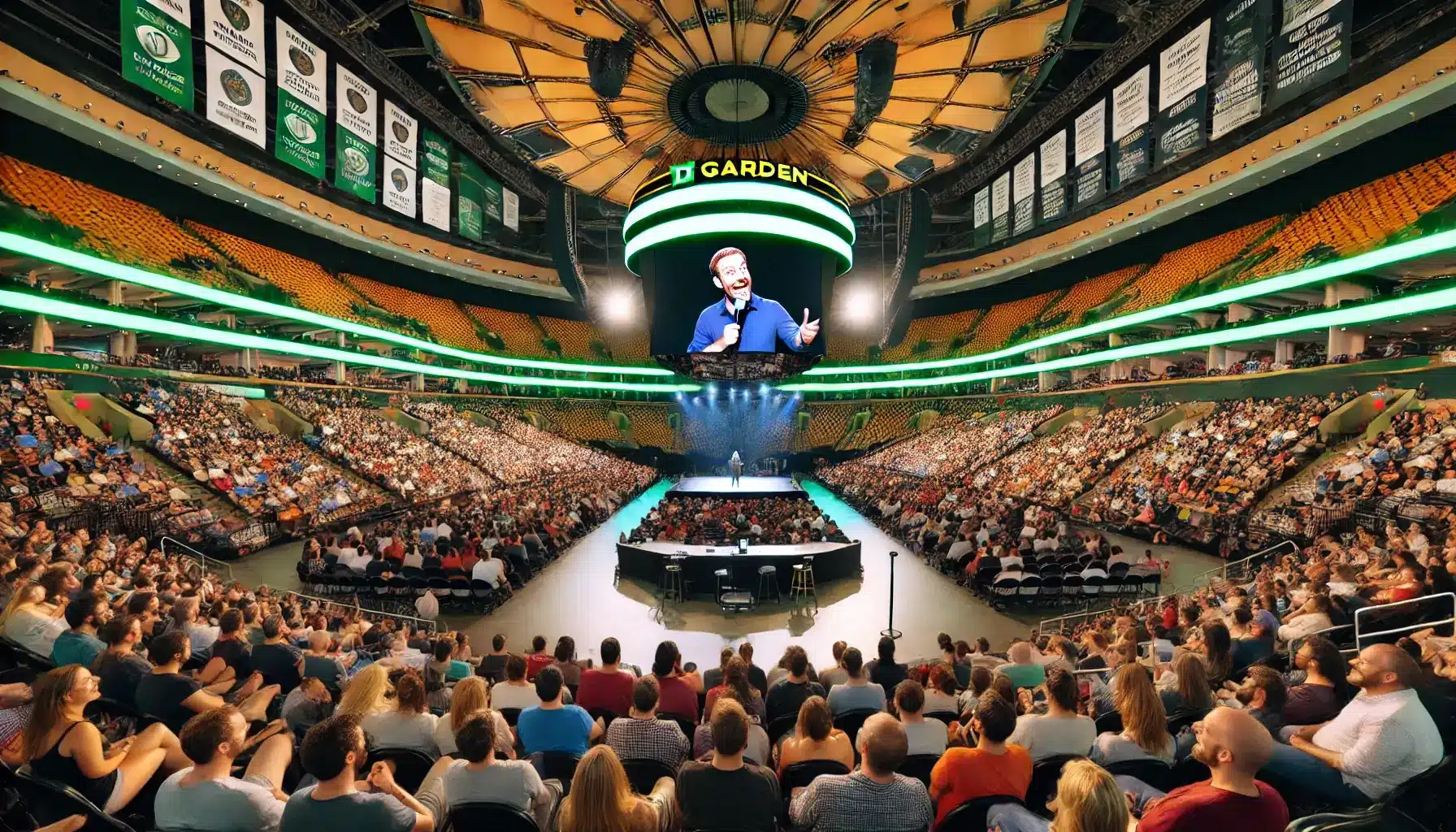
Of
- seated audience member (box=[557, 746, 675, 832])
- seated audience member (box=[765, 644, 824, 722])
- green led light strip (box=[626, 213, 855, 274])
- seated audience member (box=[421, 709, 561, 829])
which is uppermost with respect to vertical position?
green led light strip (box=[626, 213, 855, 274])

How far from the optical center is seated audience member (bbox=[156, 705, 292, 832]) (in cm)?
249

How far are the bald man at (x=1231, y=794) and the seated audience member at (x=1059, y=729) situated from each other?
1.13m

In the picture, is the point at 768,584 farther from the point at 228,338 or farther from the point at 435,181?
the point at 435,181

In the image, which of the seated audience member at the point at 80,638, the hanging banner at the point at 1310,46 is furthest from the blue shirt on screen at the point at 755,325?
the hanging banner at the point at 1310,46

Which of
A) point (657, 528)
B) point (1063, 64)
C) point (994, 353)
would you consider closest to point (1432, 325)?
point (1063, 64)

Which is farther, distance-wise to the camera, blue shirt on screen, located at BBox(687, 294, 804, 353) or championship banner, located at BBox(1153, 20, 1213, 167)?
championship banner, located at BBox(1153, 20, 1213, 167)

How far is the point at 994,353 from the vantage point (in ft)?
107

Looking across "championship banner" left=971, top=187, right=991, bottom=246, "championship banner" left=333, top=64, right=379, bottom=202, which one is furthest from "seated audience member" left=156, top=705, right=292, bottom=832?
"championship banner" left=971, top=187, right=991, bottom=246

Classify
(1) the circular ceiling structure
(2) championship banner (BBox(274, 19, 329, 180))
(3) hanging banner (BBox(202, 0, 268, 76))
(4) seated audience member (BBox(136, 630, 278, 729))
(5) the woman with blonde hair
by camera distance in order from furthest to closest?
(2) championship banner (BBox(274, 19, 329, 180)) < (3) hanging banner (BBox(202, 0, 268, 76)) < (1) the circular ceiling structure < (4) seated audience member (BBox(136, 630, 278, 729)) < (5) the woman with blonde hair

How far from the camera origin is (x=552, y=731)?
369cm

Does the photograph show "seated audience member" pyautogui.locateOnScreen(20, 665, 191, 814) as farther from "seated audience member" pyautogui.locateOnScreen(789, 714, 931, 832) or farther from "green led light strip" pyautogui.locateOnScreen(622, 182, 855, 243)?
"green led light strip" pyautogui.locateOnScreen(622, 182, 855, 243)

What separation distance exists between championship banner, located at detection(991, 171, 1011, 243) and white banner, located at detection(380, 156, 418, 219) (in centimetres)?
2379

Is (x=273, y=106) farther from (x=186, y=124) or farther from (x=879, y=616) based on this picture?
(x=879, y=616)

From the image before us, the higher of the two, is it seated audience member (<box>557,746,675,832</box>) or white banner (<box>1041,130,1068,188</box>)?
white banner (<box>1041,130,1068,188</box>)
